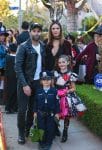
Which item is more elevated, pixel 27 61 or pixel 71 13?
pixel 71 13

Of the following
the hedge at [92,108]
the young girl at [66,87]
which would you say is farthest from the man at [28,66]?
the hedge at [92,108]

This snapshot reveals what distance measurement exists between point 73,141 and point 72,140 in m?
0.06

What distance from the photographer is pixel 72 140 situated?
7848 mm

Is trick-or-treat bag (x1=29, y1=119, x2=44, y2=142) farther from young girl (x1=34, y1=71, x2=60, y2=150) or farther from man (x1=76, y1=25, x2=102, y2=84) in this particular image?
man (x1=76, y1=25, x2=102, y2=84)

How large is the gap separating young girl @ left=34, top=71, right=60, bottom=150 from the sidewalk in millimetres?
282

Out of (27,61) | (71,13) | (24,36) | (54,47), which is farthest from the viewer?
(71,13)

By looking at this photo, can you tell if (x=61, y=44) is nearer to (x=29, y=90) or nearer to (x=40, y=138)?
(x=29, y=90)

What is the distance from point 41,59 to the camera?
7.35 metres

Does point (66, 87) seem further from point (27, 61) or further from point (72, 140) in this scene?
point (72, 140)

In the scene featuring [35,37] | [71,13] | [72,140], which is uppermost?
[35,37]

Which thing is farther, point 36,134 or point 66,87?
point 66,87

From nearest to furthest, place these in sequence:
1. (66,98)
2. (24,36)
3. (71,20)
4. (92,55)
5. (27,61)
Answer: (27,61) < (66,98) < (92,55) < (24,36) < (71,20)

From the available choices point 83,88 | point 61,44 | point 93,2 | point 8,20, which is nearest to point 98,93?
point 83,88

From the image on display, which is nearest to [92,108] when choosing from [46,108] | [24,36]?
Result: [46,108]
